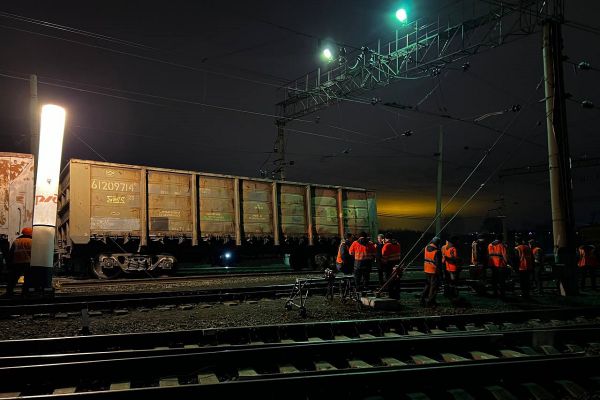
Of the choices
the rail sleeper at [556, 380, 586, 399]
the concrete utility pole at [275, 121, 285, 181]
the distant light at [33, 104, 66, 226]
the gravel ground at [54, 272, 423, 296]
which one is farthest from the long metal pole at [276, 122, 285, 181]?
the rail sleeper at [556, 380, 586, 399]

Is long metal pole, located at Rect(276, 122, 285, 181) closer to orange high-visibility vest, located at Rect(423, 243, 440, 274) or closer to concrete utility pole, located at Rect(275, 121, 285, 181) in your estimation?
concrete utility pole, located at Rect(275, 121, 285, 181)

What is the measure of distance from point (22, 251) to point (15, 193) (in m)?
6.26

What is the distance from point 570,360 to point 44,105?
1092 centimetres

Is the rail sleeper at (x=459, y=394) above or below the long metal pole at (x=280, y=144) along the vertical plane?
below

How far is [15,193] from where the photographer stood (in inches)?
619

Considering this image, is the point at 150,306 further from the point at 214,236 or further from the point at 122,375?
the point at 214,236

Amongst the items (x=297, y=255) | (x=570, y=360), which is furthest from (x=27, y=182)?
(x=570, y=360)

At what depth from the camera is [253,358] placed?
5.19m

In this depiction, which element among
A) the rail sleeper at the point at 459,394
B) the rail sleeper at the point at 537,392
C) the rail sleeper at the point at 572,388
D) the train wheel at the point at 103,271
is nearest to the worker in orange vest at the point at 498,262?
the rail sleeper at the point at 572,388

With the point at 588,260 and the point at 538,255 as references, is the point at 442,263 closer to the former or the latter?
the point at 538,255

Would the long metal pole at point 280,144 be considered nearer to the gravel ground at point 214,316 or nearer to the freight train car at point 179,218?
the freight train car at point 179,218

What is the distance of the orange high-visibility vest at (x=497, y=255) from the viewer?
39.3 feet

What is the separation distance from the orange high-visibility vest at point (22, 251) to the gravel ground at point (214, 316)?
2.21 metres

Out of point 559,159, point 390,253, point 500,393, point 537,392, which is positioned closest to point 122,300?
point 390,253
